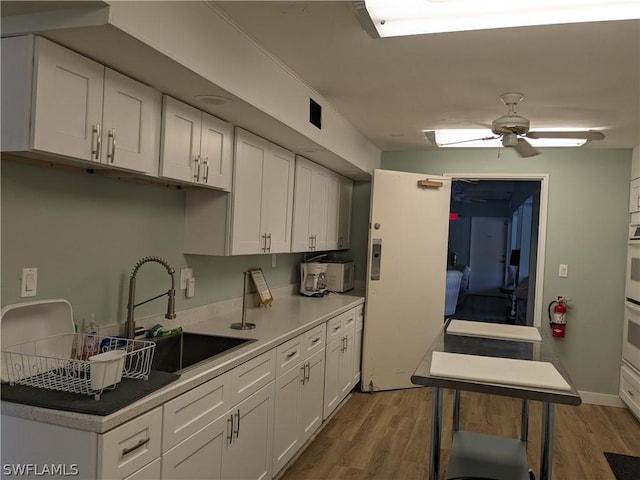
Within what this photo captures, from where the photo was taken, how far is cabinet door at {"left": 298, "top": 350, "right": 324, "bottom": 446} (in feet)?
10.5

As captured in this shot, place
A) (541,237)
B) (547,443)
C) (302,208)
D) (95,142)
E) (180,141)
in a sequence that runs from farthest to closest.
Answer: (541,237)
(302,208)
(180,141)
(547,443)
(95,142)

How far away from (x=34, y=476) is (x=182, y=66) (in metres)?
1.53

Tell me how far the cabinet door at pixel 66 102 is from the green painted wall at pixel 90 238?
298 mm

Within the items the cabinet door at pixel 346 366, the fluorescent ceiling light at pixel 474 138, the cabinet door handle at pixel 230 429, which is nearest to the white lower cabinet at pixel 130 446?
the cabinet door handle at pixel 230 429

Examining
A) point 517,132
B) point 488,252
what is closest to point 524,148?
point 517,132

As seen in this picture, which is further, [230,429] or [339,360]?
[339,360]

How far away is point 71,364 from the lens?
1.82 metres

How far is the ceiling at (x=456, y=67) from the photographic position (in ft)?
7.36

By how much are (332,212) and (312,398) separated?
1.91 m

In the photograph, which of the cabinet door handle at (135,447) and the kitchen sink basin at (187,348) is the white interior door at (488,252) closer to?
the kitchen sink basin at (187,348)

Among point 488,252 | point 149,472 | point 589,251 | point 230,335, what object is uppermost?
point 589,251

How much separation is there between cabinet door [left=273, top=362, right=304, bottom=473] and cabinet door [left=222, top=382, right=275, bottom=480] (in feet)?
0.29

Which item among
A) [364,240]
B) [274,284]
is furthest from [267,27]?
[364,240]

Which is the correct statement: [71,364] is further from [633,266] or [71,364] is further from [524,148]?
[633,266]
